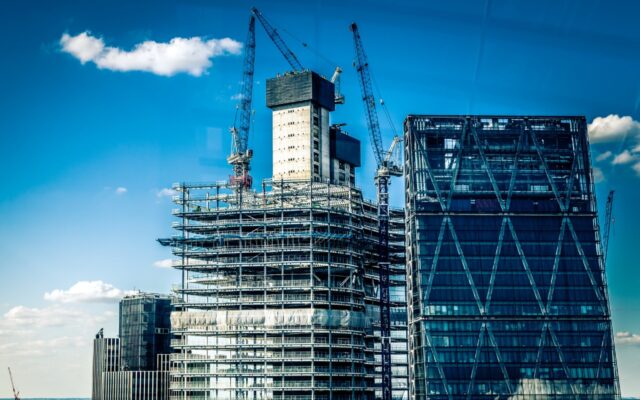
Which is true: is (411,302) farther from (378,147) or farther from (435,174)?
(378,147)

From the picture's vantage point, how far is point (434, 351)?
114375 mm

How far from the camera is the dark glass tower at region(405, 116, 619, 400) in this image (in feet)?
376

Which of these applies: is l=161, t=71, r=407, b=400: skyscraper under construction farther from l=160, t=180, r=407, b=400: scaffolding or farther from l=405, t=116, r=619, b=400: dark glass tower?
l=405, t=116, r=619, b=400: dark glass tower

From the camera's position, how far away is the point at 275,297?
122 m

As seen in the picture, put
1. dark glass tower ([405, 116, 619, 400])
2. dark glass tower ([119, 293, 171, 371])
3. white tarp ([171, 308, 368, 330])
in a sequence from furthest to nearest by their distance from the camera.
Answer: dark glass tower ([119, 293, 171, 371]) < white tarp ([171, 308, 368, 330]) < dark glass tower ([405, 116, 619, 400])

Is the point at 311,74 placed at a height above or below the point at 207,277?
above

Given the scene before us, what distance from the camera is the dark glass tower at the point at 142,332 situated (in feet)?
486

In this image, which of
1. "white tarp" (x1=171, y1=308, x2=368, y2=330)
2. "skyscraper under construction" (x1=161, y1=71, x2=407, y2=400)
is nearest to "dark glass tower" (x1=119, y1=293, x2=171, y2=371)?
"skyscraper under construction" (x1=161, y1=71, x2=407, y2=400)

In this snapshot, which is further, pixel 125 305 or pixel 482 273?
pixel 125 305

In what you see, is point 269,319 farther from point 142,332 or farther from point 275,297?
point 142,332

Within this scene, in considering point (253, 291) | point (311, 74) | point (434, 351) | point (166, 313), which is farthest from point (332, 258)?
point (166, 313)


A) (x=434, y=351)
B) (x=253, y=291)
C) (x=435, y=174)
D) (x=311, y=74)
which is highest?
(x=311, y=74)

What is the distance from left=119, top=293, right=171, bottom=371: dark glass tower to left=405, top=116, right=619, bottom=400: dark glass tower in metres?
47.1

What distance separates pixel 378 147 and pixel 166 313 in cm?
4288
